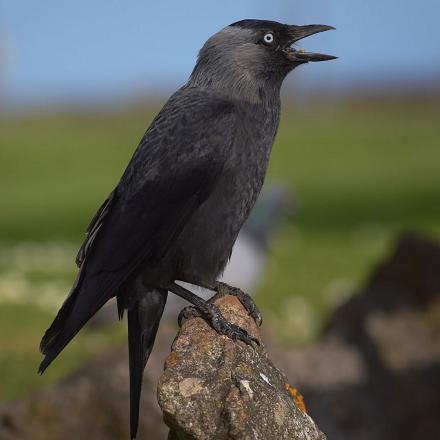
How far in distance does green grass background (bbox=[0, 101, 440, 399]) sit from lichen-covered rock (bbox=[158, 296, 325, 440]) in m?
3.50

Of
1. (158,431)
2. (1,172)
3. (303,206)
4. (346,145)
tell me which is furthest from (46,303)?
(346,145)

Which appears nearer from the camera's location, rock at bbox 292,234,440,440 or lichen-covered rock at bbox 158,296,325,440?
lichen-covered rock at bbox 158,296,325,440

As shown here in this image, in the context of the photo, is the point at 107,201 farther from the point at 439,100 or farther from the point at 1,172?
the point at 439,100

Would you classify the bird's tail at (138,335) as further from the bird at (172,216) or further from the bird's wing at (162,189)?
the bird's wing at (162,189)

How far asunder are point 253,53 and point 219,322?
49.4 inches

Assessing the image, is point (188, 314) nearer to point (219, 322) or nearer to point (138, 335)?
point (219, 322)

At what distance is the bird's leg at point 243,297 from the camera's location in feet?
13.7

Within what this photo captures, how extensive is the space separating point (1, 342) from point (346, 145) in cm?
2263

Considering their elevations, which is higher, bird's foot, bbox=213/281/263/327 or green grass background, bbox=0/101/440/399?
bird's foot, bbox=213/281/263/327

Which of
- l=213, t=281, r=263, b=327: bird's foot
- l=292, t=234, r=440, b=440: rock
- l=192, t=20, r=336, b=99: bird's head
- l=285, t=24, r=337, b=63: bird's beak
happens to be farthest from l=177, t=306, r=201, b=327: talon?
l=292, t=234, r=440, b=440: rock

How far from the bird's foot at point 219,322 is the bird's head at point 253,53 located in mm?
1012

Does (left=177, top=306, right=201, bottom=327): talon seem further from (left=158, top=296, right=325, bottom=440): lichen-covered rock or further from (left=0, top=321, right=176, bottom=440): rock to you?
(left=0, top=321, right=176, bottom=440): rock

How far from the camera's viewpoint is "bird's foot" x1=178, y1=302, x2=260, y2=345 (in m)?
3.76

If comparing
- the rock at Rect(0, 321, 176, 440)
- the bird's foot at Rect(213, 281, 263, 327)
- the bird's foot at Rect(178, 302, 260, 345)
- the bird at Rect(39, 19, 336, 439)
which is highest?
the bird at Rect(39, 19, 336, 439)
